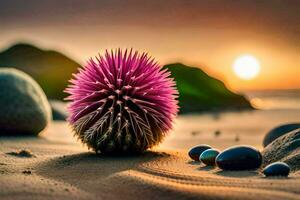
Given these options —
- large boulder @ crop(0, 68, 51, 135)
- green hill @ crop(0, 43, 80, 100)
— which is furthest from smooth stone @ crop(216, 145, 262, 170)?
green hill @ crop(0, 43, 80, 100)

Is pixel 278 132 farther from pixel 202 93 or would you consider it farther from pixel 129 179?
pixel 202 93

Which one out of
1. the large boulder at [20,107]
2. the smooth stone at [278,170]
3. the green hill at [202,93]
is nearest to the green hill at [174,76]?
the green hill at [202,93]

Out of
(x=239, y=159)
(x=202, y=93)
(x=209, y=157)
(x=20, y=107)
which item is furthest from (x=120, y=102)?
(x=202, y=93)

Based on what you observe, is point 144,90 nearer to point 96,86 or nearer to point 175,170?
point 96,86

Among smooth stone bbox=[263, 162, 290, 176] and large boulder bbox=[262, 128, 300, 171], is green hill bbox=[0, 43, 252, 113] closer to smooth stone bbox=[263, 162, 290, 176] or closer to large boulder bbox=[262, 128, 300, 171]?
large boulder bbox=[262, 128, 300, 171]

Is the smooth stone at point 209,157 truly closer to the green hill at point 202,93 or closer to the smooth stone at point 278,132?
the smooth stone at point 278,132

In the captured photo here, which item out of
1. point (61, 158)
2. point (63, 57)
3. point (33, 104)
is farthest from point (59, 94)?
point (61, 158)
